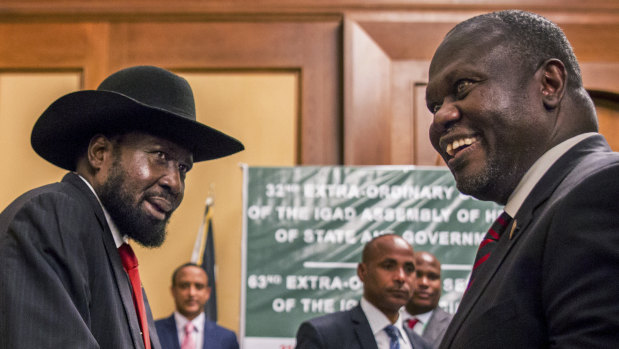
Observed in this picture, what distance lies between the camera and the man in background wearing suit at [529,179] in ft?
4.01

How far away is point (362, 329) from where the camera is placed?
4.15 metres

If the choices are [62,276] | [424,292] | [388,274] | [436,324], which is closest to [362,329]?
[388,274]

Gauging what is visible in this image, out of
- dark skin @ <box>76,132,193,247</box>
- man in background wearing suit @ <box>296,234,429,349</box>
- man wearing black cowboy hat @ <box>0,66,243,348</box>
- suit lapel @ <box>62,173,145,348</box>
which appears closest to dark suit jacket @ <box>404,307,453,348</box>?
man in background wearing suit @ <box>296,234,429,349</box>

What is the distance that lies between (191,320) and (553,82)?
4.61 metres

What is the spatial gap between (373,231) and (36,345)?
3.72 meters

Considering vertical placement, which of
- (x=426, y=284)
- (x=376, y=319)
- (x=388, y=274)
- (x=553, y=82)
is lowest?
(x=376, y=319)

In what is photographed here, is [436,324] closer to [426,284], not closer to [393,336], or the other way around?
[426,284]

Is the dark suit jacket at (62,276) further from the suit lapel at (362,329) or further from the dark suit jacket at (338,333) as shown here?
the suit lapel at (362,329)

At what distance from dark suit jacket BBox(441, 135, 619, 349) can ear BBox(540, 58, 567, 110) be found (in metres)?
0.12

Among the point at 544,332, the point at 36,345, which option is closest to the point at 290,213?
the point at 36,345

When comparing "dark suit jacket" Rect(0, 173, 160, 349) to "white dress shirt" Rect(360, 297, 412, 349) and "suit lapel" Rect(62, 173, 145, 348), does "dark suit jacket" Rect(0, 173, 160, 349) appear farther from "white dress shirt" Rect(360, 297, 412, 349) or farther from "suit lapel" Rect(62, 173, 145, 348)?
"white dress shirt" Rect(360, 297, 412, 349)

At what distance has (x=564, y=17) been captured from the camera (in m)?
5.93

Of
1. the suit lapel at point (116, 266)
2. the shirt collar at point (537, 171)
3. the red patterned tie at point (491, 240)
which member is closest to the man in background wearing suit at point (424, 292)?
the suit lapel at point (116, 266)

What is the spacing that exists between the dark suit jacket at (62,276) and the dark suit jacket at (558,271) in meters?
0.97
